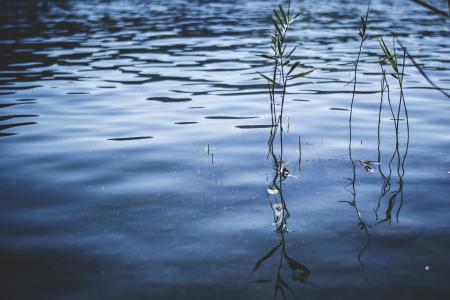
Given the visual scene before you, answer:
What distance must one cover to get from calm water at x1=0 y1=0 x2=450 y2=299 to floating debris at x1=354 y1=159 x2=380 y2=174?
9 cm

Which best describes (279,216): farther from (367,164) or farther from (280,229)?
(367,164)

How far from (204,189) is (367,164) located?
5.81 ft

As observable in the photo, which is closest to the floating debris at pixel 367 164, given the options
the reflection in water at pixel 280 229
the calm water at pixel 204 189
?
the calm water at pixel 204 189

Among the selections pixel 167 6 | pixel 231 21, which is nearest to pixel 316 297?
pixel 231 21

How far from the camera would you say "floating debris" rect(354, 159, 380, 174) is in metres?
4.36

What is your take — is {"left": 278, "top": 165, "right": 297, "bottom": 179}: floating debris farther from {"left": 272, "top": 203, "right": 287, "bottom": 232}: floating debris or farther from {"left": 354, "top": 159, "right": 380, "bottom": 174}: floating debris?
{"left": 354, "top": 159, "right": 380, "bottom": 174}: floating debris

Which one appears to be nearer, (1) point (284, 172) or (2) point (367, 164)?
(1) point (284, 172)

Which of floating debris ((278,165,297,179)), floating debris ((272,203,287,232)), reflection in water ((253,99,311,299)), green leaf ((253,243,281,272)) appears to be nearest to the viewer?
reflection in water ((253,99,311,299))

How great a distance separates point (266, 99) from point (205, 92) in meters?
1.23

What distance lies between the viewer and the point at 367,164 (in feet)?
14.8

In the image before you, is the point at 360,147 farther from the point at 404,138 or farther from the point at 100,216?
the point at 100,216

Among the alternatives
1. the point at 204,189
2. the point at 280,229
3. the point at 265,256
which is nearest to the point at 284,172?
the point at 204,189

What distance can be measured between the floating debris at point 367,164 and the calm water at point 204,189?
0.09 metres

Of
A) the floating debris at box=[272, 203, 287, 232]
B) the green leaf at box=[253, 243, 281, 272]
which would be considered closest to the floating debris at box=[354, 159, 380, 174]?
the floating debris at box=[272, 203, 287, 232]
